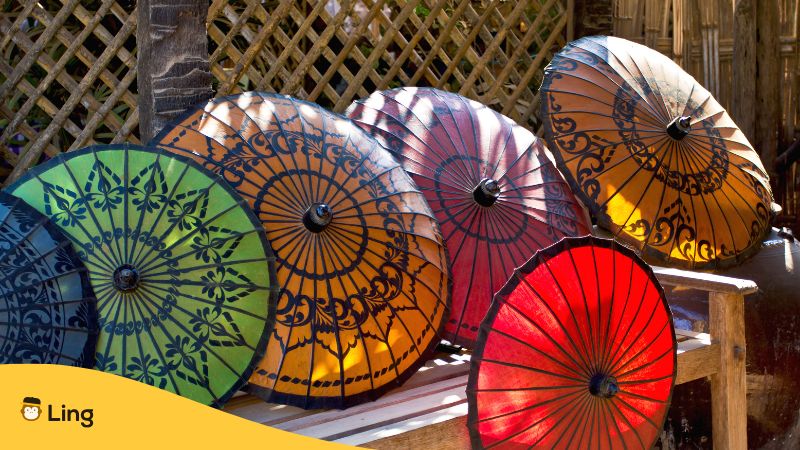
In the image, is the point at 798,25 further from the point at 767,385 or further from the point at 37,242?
the point at 37,242

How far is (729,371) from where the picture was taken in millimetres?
2814

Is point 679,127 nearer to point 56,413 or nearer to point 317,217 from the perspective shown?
point 317,217

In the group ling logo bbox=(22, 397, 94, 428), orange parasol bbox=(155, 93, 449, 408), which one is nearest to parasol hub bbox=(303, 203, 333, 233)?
orange parasol bbox=(155, 93, 449, 408)

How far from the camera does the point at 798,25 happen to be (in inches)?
185

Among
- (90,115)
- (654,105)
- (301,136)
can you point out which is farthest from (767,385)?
(90,115)

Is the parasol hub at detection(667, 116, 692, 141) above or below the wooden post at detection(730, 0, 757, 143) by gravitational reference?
below

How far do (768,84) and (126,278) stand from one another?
376 cm

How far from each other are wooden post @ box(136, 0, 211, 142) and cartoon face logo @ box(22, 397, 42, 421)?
98cm

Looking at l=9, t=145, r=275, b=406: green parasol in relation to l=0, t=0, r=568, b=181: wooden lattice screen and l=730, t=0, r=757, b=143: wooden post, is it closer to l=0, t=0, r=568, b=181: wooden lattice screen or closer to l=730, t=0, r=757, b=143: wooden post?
l=0, t=0, r=568, b=181: wooden lattice screen

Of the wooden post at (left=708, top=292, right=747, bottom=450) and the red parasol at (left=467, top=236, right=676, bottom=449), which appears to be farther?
the wooden post at (left=708, top=292, right=747, bottom=450)

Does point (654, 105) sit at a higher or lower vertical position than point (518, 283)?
higher

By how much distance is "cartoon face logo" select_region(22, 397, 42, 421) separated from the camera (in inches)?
68.4

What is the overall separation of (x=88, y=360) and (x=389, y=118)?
1.13 meters

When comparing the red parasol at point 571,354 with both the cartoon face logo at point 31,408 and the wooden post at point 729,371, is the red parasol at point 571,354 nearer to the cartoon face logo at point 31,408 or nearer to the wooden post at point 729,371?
the wooden post at point 729,371
